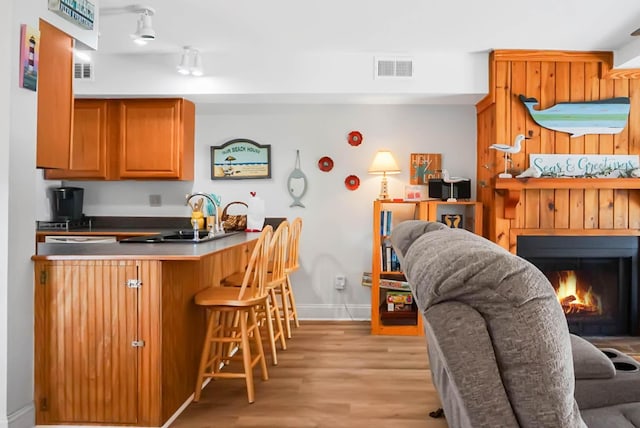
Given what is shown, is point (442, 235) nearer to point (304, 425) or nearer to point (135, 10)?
point (304, 425)

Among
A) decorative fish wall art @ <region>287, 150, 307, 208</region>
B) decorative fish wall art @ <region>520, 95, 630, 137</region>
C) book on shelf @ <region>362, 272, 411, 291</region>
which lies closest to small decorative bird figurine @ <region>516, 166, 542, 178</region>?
decorative fish wall art @ <region>520, 95, 630, 137</region>

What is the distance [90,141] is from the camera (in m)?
4.75

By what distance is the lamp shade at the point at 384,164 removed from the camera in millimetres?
4824

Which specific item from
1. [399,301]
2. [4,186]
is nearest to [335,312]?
[399,301]

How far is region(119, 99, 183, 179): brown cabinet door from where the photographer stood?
4.69 m

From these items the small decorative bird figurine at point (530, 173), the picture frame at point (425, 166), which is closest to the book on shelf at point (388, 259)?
the picture frame at point (425, 166)

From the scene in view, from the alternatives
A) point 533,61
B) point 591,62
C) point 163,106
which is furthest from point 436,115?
point 163,106

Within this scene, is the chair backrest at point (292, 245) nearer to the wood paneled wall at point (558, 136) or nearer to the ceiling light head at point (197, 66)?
the ceiling light head at point (197, 66)

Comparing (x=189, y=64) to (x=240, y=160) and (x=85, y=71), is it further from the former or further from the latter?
(x=240, y=160)

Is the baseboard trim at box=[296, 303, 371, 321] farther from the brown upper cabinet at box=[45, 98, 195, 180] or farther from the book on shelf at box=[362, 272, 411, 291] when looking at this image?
the brown upper cabinet at box=[45, 98, 195, 180]

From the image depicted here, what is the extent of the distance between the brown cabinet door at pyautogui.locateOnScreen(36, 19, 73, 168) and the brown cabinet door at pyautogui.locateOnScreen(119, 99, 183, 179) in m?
1.81

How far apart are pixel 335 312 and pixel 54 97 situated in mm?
3185

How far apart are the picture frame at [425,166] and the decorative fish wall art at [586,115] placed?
1000 mm

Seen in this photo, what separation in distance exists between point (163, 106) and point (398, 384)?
3.04m
